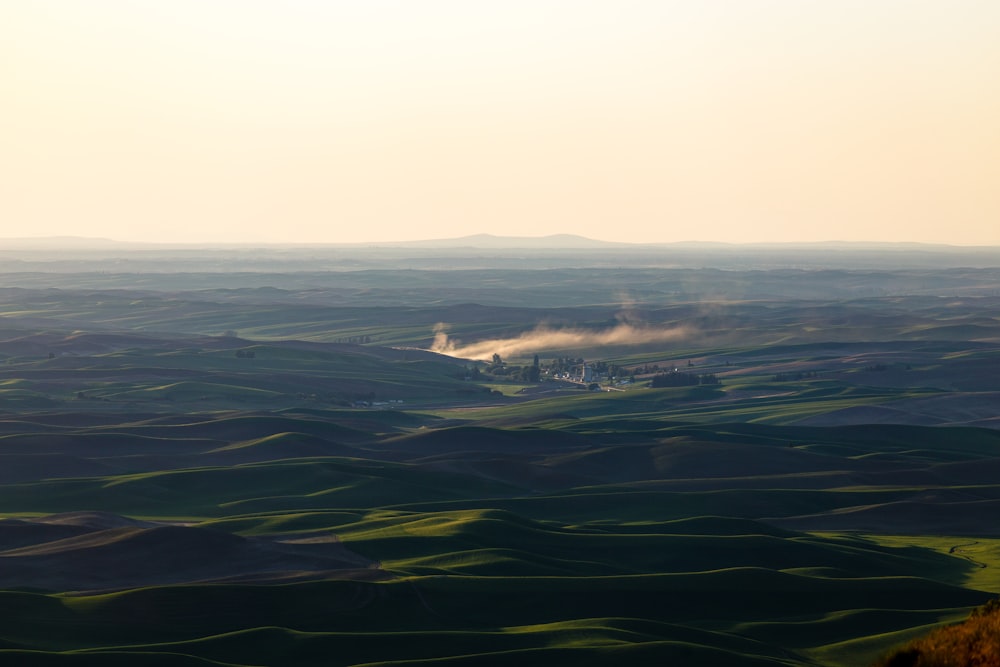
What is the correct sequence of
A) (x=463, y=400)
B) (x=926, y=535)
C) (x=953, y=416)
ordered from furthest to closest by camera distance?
(x=463, y=400) → (x=953, y=416) → (x=926, y=535)

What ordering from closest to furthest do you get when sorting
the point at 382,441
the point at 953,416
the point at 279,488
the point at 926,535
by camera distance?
the point at 926,535
the point at 279,488
the point at 382,441
the point at 953,416

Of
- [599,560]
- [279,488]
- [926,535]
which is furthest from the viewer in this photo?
[279,488]

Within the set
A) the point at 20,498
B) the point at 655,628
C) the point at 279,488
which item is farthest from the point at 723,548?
the point at 20,498

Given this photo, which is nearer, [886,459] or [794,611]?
[794,611]

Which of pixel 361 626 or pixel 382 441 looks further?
pixel 382 441

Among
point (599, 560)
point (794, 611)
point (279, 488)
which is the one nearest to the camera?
point (794, 611)

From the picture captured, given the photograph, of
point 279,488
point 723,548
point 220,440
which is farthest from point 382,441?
point 723,548

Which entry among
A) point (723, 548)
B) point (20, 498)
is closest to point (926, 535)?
point (723, 548)

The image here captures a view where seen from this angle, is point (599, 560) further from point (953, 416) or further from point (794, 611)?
point (953, 416)

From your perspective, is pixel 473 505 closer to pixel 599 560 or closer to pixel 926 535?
pixel 599 560
